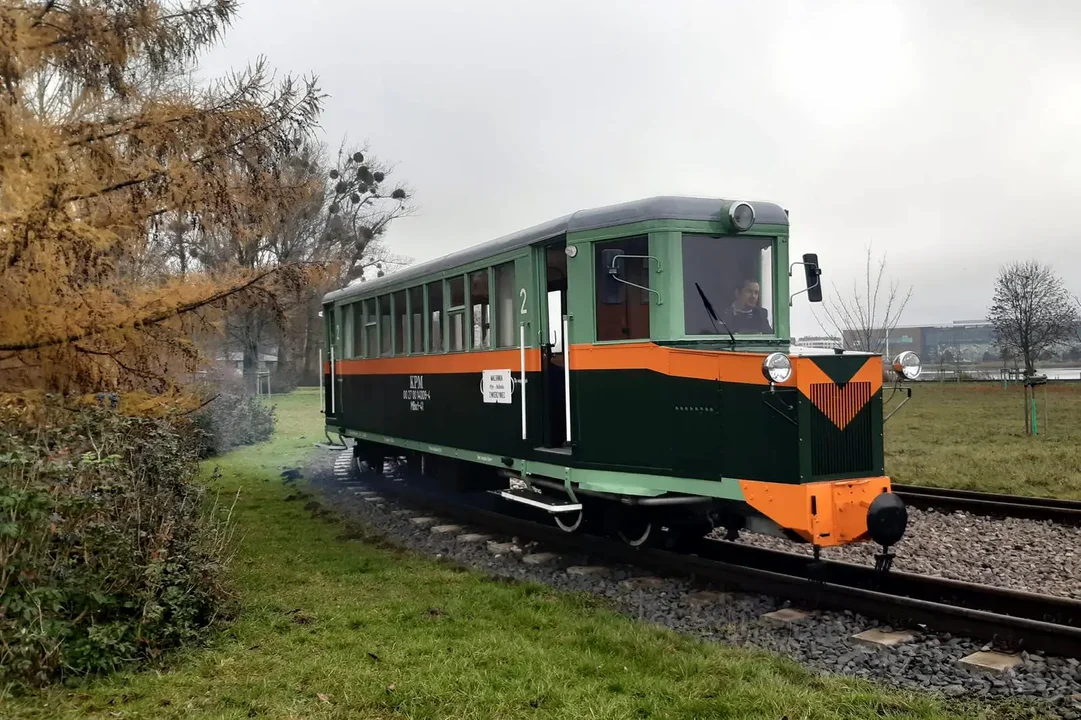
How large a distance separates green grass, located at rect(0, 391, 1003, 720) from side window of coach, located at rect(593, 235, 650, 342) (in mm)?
2210

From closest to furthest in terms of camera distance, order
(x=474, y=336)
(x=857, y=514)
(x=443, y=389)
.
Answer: (x=857, y=514) → (x=474, y=336) → (x=443, y=389)

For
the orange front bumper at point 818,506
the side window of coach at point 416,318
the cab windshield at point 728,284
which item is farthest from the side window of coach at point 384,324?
the orange front bumper at point 818,506

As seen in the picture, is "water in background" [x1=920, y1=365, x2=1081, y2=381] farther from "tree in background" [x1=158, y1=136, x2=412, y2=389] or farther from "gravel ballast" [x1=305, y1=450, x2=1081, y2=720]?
"gravel ballast" [x1=305, y1=450, x2=1081, y2=720]

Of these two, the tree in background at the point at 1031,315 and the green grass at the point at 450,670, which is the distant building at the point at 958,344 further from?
the green grass at the point at 450,670

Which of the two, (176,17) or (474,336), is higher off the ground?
(176,17)

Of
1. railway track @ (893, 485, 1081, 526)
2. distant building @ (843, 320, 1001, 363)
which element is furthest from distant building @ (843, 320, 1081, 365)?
railway track @ (893, 485, 1081, 526)

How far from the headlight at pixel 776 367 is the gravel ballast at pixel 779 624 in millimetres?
1691

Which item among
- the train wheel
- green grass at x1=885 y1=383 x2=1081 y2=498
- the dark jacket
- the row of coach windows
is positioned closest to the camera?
the dark jacket

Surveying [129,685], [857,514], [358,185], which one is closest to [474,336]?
[857,514]

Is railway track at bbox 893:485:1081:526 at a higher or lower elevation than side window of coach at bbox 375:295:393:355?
lower

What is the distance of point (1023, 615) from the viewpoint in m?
5.89

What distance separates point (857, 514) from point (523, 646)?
2.64 meters

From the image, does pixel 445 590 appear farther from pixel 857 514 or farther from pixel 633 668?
pixel 857 514

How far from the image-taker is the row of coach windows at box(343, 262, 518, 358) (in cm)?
870
